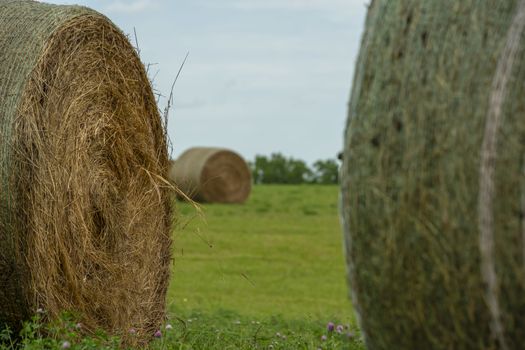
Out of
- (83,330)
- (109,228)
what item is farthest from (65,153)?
(83,330)

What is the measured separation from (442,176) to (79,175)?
369 cm

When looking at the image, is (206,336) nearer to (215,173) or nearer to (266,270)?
(266,270)

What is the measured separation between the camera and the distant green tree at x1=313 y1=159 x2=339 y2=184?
29922 mm

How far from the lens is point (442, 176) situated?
168 inches

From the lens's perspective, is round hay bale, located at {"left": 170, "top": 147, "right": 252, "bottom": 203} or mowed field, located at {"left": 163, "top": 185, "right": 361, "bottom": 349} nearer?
mowed field, located at {"left": 163, "top": 185, "right": 361, "bottom": 349}

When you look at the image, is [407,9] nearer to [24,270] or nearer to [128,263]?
[24,270]

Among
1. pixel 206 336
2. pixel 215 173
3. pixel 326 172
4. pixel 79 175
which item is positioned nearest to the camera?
pixel 79 175

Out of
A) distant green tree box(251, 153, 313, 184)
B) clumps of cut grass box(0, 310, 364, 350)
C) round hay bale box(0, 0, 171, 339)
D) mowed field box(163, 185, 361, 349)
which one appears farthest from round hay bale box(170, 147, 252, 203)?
round hay bale box(0, 0, 171, 339)

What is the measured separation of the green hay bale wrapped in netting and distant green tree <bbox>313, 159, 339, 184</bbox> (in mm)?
25110

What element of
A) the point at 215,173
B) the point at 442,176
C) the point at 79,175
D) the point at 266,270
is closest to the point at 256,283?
the point at 266,270

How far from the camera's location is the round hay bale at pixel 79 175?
6.59 metres

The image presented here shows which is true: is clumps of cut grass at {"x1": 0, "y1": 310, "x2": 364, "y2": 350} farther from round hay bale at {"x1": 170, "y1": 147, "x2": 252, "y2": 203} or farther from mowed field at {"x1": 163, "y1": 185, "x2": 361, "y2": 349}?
round hay bale at {"x1": 170, "y1": 147, "x2": 252, "y2": 203}

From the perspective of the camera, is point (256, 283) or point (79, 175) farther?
point (256, 283)

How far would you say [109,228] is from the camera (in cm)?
764
